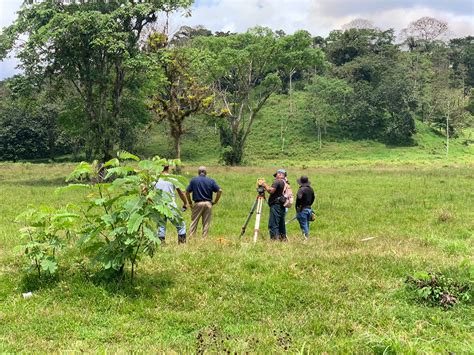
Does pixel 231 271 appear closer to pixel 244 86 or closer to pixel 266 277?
pixel 266 277

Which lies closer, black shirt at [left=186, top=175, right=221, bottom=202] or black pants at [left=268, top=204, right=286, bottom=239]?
black shirt at [left=186, top=175, right=221, bottom=202]

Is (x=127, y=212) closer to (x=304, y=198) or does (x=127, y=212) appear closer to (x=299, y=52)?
(x=304, y=198)

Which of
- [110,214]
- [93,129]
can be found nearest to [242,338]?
[110,214]

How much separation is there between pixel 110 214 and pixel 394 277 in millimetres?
4808

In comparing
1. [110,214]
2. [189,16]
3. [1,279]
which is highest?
[189,16]

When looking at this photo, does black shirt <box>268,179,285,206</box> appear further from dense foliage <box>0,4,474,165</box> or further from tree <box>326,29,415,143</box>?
tree <box>326,29,415,143</box>

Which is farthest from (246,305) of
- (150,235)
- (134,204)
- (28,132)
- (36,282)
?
(28,132)

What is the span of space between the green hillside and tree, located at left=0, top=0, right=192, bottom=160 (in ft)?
88.5

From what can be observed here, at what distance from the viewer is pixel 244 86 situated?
47188mm

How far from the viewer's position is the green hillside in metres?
60.2

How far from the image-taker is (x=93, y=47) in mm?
27312

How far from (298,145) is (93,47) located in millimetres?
43028

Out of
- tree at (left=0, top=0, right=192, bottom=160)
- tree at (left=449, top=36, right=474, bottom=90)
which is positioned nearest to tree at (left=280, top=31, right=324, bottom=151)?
tree at (left=0, top=0, right=192, bottom=160)

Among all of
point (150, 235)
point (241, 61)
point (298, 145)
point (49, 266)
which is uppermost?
point (241, 61)
